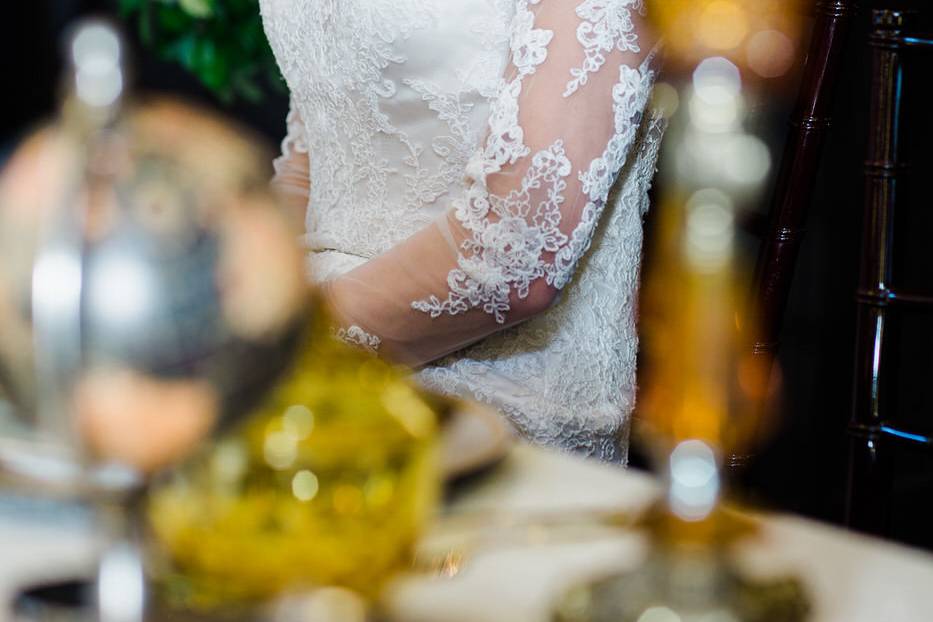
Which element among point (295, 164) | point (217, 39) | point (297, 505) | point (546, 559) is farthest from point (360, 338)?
point (217, 39)

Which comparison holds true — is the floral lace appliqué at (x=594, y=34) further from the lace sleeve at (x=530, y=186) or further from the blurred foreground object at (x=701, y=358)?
the blurred foreground object at (x=701, y=358)

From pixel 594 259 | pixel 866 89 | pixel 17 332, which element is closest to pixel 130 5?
pixel 594 259

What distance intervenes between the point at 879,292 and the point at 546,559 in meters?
0.70

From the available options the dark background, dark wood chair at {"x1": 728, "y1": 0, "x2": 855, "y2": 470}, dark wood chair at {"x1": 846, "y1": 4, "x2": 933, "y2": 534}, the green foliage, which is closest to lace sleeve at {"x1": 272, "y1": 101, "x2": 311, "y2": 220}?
the green foliage

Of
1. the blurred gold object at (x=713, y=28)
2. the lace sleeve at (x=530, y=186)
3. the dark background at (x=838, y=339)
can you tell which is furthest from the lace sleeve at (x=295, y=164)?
the dark background at (x=838, y=339)

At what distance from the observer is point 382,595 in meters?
0.52

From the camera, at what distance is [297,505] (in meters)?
0.48

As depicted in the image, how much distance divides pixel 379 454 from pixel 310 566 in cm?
5

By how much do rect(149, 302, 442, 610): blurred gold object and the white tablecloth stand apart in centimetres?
8

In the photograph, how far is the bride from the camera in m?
1.34

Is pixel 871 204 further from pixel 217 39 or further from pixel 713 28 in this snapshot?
pixel 217 39

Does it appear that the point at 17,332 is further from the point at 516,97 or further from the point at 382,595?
the point at 516,97

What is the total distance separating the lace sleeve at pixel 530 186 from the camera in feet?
4.36

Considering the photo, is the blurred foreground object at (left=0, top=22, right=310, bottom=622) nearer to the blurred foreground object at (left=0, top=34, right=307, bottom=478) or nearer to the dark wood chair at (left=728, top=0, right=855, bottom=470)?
the blurred foreground object at (left=0, top=34, right=307, bottom=478)
